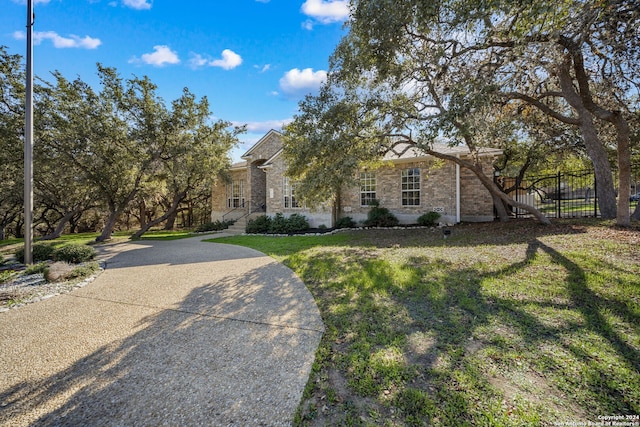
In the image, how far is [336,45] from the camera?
9.50 meters

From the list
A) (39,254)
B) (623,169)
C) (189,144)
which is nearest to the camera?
(623,169)

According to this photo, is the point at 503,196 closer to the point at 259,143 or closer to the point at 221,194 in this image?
the point at 259,143

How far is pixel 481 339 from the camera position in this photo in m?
3.34

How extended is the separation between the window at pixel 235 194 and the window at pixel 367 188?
9.78 m

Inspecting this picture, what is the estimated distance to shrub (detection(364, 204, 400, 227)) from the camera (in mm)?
14188

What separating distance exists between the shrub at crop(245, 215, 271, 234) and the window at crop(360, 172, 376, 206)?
5.84 meters

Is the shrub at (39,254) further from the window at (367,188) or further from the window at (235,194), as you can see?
the window at (367,188)

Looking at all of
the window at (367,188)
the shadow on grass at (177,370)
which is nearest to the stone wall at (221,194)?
the window at (367,188)

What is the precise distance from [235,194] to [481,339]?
19832mm

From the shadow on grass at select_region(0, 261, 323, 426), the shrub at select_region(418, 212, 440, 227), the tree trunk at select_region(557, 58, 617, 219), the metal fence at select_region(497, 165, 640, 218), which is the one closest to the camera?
the shadow on grass at select_region(0, 261, 323, 426)

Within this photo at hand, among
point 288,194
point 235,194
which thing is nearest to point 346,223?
point 288,194

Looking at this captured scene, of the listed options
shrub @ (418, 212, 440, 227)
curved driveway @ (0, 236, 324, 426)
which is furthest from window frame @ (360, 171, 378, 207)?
curved driveway @ (0, 236, 324, 426)

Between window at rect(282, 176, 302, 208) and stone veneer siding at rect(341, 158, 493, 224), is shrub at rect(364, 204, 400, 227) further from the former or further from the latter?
window at rect(282, 176, 302, 208)

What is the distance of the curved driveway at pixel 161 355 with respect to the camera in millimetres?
2469
